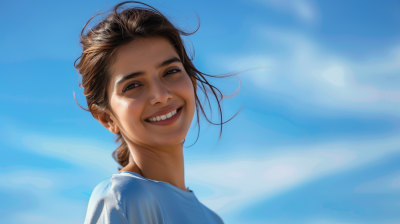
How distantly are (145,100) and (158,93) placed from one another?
11 centimetres

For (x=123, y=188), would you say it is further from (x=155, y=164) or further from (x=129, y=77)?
(x=129, y=77)

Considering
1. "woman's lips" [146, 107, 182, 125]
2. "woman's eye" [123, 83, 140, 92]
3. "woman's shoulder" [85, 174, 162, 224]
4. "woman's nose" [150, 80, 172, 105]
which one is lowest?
"woman's shoulder" [85, 174, 162, 224]

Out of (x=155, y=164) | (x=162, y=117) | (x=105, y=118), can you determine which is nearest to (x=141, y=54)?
(x=162, y=117)

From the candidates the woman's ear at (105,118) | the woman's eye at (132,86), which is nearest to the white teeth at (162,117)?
the woman's eye at (132,86)

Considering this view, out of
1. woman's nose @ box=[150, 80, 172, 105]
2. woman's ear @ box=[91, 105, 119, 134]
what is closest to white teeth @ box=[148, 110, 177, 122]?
woman's nose @ box=[150, 80, 172, 105]

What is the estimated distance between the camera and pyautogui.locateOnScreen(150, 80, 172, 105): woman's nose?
2621mm

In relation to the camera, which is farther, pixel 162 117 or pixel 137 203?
pixel 162 117

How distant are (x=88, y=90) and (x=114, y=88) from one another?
379 millimetres

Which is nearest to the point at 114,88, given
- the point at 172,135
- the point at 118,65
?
the point at 118,65

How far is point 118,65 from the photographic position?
2.74 metres

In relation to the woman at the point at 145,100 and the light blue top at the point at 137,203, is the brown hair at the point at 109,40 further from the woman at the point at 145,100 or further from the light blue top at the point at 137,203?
the light blue top at the point at 137,203

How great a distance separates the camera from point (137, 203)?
2270mm

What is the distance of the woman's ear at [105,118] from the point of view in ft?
9.62

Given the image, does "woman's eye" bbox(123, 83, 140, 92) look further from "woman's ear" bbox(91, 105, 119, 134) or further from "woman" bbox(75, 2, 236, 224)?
"woman's ear" bbox(91, 105, 119, 134)
